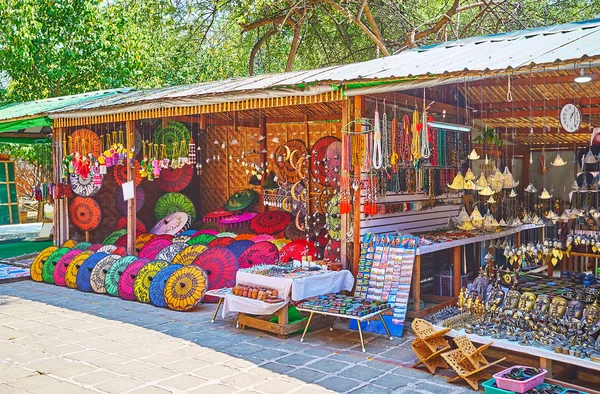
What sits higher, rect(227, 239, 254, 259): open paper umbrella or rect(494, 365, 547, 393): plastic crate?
rect(227, 239, 254, 259): open paper umbrella

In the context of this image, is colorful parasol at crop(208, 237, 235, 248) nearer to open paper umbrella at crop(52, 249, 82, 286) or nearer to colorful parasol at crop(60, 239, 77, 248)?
open paper umbrella at crop(52, 249, 82, 286)

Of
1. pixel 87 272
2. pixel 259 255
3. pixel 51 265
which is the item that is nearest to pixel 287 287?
pixel 259 255

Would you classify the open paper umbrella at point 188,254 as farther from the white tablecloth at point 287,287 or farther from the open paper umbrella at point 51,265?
the open paper umbrella at point 51,265

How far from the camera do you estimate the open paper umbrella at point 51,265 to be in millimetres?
9469

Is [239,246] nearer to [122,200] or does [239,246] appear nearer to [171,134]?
[171,134]

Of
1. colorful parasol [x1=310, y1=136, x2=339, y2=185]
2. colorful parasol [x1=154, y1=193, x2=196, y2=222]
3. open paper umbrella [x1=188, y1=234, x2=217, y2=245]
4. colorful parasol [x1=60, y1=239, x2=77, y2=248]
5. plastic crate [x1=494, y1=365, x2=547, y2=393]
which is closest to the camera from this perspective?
plastic crate [x1=494, y1=365, x2=547, y2=393]

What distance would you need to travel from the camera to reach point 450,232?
804 cm

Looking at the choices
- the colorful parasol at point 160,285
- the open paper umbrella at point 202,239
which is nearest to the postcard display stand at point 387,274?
the colorful parasol at point 160,285

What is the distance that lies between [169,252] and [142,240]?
5.53ft

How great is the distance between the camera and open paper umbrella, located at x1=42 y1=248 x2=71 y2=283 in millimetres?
9469

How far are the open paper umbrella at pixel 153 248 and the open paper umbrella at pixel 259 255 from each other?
1.73m

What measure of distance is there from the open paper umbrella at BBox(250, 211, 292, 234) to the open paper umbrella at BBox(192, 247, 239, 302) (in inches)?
82.2

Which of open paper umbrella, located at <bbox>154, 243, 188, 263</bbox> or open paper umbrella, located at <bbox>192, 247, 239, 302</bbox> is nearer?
open paper umbrella, located at <bbox>192, 247, 239, 302</bbox>

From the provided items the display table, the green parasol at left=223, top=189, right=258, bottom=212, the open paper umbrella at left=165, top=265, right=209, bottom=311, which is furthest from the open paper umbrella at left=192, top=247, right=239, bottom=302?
the green parasol at left=223, top=189, right=258, bottom=212
